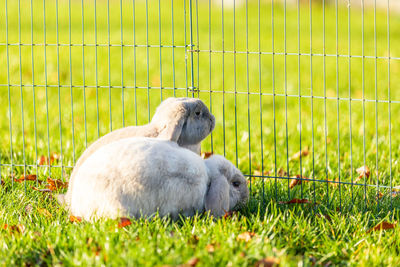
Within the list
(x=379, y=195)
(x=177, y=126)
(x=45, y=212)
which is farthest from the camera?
(x=379, y=195)

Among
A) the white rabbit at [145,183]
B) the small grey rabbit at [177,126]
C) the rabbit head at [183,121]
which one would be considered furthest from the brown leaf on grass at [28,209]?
the rabbit head at [183,121]

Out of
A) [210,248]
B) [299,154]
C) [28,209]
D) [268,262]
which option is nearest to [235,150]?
[299,154]

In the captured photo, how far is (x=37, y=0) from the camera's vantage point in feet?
63.9

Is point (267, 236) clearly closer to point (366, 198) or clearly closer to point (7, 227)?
point (366, 198)

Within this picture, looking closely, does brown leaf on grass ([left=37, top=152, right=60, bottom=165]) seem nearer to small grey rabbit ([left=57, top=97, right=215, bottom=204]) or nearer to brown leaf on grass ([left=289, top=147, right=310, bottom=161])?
small grey rabbit ([left=57, top=97, right=215, bottom=204])

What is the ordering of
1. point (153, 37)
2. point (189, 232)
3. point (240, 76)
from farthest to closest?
point (153, 37) < point (240, 76) < point (189, 232)

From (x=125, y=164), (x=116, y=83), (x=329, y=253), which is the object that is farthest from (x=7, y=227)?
(x=116, y=83)

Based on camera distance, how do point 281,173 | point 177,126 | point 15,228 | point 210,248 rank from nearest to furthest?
point 210,248 < point 15,228 < point 177,126 < point 281,173

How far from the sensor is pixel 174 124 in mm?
3920

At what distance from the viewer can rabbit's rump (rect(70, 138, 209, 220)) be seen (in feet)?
11.9

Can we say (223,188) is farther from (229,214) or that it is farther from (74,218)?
(74,218)

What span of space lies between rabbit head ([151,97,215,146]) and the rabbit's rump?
15cm

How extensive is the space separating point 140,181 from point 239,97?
16.4 feet

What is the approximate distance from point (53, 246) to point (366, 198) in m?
2.10
